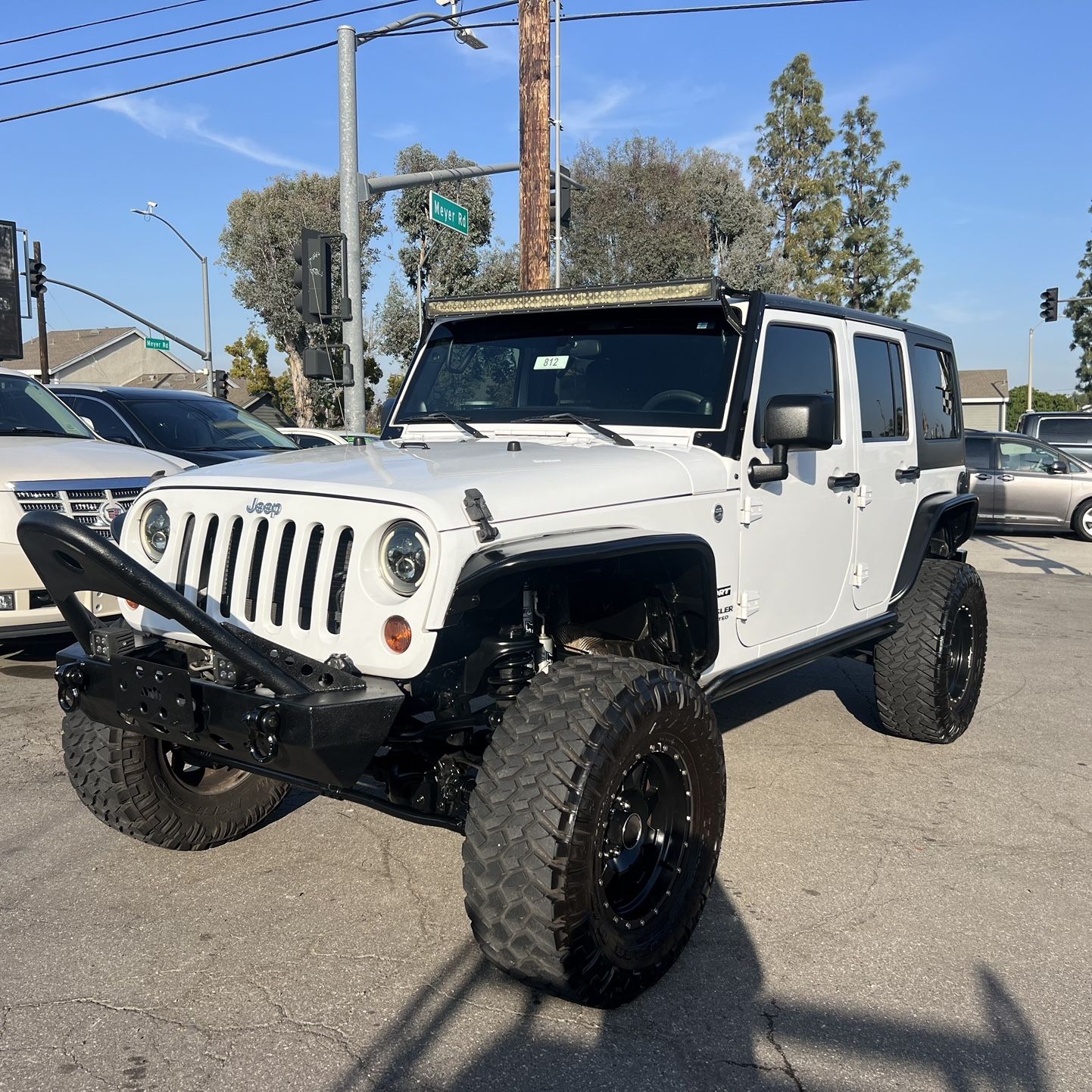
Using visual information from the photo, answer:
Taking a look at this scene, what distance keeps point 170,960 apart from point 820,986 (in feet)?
6.53

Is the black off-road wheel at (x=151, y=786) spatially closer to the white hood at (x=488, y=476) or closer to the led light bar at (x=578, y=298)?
the white hood at (x=488, y=476)

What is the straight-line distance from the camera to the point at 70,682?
10.8ft

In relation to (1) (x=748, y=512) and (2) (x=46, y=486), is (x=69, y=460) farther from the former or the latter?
(1) (x=748, y=512)

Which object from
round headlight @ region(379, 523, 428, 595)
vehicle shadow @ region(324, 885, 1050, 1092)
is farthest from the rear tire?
round headlight @ region(379, 523, 428, 595)

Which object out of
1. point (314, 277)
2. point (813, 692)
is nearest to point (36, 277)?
point (314, 277)

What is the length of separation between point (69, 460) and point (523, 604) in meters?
4.29

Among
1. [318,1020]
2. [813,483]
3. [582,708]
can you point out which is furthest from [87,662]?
[813,483]

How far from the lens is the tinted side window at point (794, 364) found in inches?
169

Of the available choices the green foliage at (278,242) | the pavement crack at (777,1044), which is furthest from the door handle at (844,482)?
the green foliage at (278,242)

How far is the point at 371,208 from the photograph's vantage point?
38719mm

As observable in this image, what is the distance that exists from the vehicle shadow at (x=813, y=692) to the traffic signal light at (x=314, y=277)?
737cm

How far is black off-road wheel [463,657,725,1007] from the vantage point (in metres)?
2.87

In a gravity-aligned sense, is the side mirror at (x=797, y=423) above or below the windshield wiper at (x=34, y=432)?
above

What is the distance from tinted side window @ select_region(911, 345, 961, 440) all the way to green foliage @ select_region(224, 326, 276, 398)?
181 feet
